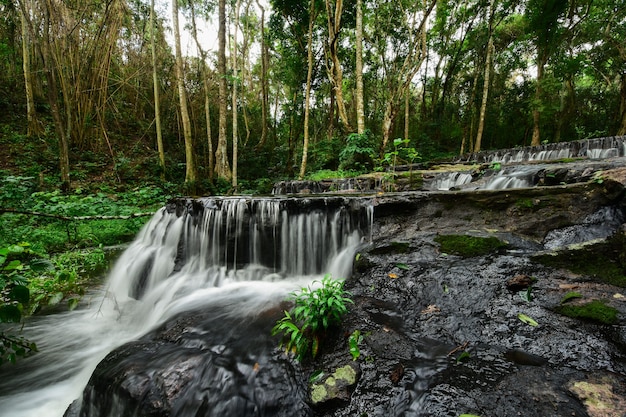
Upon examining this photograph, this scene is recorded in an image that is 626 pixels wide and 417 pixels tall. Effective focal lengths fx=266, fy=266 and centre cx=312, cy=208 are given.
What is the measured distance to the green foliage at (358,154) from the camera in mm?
9438

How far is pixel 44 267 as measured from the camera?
6.58 ft

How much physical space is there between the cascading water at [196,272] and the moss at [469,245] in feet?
3.95

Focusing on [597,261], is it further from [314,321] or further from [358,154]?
[358,154]

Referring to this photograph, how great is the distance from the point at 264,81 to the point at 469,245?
15919 millimetres

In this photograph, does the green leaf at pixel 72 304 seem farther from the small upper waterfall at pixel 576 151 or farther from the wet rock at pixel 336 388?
the small upper waterfall at pixel 576 151

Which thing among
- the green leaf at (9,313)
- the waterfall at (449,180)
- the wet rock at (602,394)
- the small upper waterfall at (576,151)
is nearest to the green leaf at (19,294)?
the green leaf at (9,313)

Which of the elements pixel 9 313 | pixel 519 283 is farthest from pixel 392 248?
pixel 9 313

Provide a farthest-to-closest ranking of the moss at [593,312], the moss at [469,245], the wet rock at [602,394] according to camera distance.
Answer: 1. the moss at [469,245]
2. the moss at [593,312]
3. the wet rock at [602,394]

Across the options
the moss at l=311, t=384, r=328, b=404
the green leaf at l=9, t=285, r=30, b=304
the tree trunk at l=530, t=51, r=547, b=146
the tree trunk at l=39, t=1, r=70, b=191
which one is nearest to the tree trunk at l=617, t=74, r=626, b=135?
the tree trunk at l=530, t=51, r=547, b=146

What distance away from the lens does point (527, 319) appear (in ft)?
6.86

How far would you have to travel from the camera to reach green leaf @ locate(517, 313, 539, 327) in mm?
2049

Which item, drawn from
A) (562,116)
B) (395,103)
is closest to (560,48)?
(562,116)

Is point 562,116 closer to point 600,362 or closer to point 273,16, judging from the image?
point 273,16

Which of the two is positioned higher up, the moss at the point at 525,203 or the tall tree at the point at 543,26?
the tall tree at the point at 543,26
